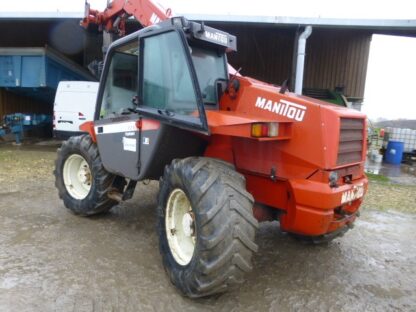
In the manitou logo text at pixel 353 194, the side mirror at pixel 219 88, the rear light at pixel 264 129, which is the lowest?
the manitou logo text at pixel 353 194

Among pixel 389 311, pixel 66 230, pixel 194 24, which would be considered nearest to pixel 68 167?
pixel 66 230

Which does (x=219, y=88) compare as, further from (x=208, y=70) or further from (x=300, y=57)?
(x=300, y=57)

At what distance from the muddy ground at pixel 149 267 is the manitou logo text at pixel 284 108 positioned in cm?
147

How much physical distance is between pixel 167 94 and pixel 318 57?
14.5m

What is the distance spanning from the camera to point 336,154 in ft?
9.68

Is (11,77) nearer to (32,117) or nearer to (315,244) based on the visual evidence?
(32,117)

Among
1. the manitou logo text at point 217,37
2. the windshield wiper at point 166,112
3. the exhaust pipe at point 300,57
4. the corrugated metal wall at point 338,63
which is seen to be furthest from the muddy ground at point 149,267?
the corrugated metal wall at point 338,63

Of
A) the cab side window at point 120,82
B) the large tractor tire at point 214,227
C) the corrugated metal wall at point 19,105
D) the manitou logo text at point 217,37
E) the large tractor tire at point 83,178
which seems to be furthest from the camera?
the corrugated metal wall at point 19,105

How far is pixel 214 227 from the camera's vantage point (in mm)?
2635

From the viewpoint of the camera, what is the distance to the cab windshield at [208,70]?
134 inches

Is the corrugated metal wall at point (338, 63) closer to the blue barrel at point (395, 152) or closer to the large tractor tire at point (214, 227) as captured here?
the blue barrel at point (395, 152)

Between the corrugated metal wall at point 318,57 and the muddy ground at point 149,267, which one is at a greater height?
the corrugated metal wall at point 318,57

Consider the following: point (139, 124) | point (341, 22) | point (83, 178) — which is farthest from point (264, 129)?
point (341, 22)

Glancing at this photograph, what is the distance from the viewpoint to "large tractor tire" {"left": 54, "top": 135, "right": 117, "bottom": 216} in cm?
446
